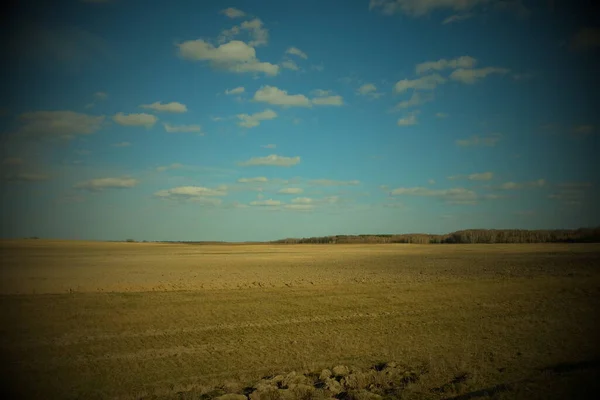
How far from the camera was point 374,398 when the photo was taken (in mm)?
7605

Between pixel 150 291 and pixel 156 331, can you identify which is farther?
pixel 150 291

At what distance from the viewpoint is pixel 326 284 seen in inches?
960

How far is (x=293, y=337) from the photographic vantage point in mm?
12703

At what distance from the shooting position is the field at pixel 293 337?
335 inches

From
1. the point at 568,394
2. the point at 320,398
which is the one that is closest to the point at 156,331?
the point at 320,398

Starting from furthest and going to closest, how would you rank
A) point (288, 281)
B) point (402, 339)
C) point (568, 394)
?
1. point (288, 281)
2. point (402, 339)
3. point (568, 394)

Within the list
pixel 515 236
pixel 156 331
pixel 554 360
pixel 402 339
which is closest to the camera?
pixel 554 360

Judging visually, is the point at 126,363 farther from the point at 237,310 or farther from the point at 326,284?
the point at 326,284

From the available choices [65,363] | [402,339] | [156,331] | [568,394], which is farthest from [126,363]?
[568,394]

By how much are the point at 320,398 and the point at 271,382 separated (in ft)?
4.68

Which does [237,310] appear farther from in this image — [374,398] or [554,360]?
[554,360]

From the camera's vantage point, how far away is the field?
8.50 meters

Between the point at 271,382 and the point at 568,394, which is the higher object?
the point at 568,394

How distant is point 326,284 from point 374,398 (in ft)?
55.2
